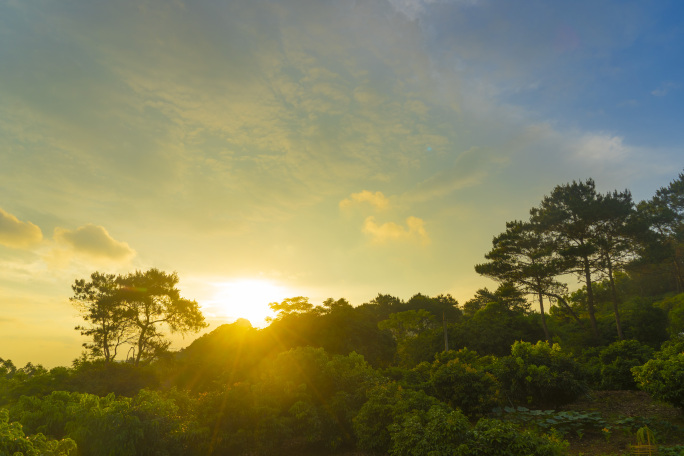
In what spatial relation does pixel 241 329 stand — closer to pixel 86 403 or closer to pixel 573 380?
pixel 86 403

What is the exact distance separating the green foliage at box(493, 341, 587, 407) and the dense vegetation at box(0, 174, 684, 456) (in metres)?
0.06

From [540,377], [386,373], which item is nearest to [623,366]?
[540,377]

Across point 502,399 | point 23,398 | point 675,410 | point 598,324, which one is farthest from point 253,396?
point 598,324

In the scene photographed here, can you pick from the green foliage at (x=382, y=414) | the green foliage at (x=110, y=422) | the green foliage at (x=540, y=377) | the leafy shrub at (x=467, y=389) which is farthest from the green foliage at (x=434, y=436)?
the green foliage at (x=540, y=377)

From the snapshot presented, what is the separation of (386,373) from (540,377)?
7826mm

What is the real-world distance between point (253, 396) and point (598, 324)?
1239 inches

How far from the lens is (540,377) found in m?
14.3

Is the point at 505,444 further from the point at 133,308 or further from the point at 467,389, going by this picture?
the point at 133,308

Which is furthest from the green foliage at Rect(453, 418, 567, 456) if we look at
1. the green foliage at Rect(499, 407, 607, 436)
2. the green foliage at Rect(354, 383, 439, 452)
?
the green foliage at Rect(499, 407, 607, 436)

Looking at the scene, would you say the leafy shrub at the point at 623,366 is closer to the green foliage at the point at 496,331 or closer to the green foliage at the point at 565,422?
the green foliage at the point at 565,422

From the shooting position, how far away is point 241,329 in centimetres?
3278

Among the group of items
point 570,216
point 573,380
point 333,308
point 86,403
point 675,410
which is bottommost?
point 675,410

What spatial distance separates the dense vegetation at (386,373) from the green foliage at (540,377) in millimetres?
→ 61

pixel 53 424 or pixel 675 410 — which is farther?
pixel 675 410
